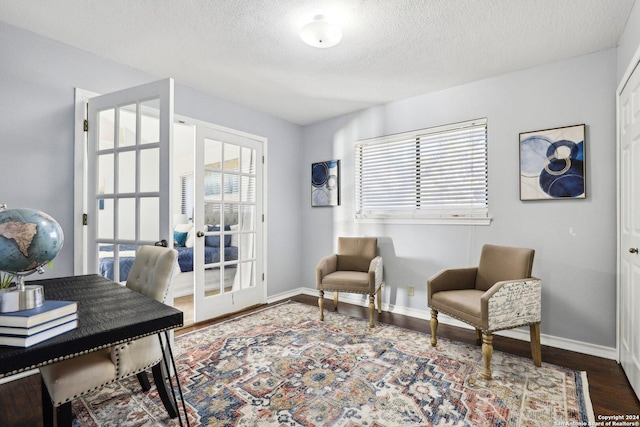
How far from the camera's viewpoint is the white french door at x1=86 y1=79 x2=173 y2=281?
2127 millimetres

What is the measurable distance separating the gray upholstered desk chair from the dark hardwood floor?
631mm

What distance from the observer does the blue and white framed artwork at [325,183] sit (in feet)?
13.5

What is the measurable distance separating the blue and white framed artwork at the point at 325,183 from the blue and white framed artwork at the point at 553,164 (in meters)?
2.05

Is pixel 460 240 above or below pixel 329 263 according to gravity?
above

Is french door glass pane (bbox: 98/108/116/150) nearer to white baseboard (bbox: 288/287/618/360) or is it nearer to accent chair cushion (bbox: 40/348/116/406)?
accent chair cushion (bbox: 40/348/116/406)

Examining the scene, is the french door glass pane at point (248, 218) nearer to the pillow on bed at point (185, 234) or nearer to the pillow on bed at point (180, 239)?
the pillow on bed at point (185, 234)

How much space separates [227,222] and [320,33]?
7.39ft

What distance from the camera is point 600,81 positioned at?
2.49 meters

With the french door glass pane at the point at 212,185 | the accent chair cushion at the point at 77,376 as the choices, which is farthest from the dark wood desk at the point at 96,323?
the french door glass pane at the point at 212,185

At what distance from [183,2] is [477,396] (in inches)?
→ 119

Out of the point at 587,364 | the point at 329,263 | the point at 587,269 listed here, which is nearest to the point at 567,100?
the point at 587,269

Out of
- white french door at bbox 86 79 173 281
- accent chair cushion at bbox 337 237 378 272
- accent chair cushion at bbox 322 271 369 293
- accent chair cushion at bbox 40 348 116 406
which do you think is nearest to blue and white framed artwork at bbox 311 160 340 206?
accent chair cushion at bbox 337 237 378 272

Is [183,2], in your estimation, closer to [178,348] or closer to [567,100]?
[178,348]

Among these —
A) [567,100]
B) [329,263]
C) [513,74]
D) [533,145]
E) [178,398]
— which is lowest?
[178,398]
